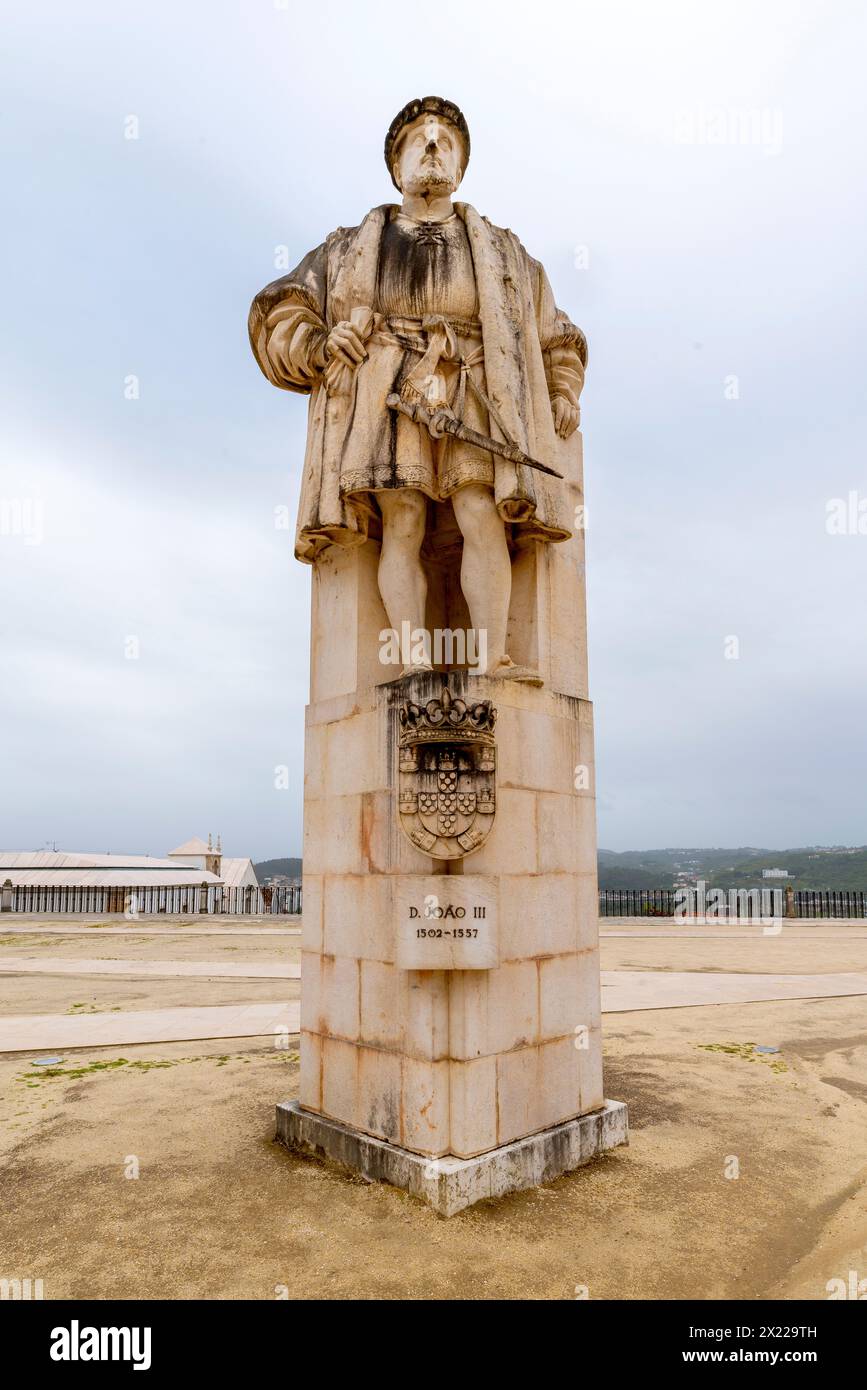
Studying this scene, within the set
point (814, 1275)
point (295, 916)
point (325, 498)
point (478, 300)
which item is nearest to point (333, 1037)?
point (814, 1275)

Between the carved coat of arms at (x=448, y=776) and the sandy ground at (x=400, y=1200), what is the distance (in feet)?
6.46

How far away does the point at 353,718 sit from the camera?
5543 mm

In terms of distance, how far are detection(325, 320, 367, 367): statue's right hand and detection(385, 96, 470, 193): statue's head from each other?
4.40ft

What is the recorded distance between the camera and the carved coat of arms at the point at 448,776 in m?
4.74

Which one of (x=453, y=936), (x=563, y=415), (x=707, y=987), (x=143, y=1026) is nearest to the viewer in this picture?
(x=453, y=936)

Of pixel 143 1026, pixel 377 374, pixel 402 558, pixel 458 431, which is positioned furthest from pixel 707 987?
pixel 377 374

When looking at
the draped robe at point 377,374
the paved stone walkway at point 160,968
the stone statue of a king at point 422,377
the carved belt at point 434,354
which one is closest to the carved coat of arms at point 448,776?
the stone statue of a king at point 422,377

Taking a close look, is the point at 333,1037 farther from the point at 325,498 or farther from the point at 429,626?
the point at 325,498

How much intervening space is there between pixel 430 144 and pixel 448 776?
4698mm

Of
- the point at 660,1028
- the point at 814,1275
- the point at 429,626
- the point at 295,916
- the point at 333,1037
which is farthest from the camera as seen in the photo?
the point at 295,916

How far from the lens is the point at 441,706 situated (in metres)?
4.82

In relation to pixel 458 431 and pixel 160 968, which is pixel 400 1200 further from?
pixel 160 968

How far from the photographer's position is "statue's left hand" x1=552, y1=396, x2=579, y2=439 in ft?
21.0

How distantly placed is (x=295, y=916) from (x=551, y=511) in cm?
2531
